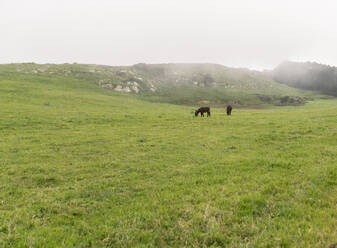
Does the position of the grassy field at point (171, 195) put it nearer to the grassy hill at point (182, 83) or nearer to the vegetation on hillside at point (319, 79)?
the grassy hill at point (182, 83)

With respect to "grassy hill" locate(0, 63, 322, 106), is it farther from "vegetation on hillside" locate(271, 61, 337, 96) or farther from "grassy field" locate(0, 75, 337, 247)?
"grassy field" locate(0, 75, 337, 247)

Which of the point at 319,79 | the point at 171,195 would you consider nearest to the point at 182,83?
the point at 319,79

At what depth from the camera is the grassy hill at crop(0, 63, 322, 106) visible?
92.9 meters

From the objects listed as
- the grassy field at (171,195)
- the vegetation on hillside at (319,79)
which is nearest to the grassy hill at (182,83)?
the vegetation on hillside at (319,79)

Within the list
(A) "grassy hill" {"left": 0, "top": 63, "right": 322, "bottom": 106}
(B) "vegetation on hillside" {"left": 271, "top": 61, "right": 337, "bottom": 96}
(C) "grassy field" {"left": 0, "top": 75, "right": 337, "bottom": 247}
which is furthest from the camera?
(B) "vegetation on hillside" {"left": 271, "top": 61, "right": 337, "bottom": 96}

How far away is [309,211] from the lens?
527cm

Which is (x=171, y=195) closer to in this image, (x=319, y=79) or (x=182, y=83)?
(x=182, y=83)

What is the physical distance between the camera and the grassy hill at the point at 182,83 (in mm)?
92938

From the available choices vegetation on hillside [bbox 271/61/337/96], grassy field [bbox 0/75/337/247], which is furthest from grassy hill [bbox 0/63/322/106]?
grassy field [bbox 0/75/337/247]

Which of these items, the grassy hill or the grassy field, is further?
the grassy hill

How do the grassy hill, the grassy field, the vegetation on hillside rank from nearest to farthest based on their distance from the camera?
the grassy field
the grassy hill
the vegetation on hillside

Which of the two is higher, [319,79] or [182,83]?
[319,79]

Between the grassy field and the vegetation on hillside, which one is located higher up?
the vegetation on hillside

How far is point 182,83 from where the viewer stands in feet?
474
